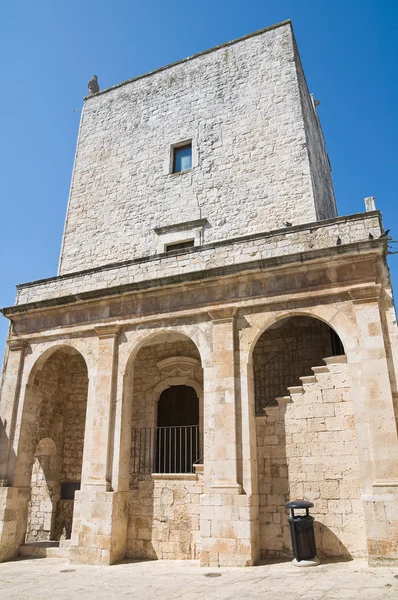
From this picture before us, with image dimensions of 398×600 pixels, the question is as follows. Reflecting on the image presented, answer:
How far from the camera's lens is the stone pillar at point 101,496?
882cm

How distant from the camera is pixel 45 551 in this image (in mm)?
9883

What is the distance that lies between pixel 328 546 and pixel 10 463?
6940 millimetres

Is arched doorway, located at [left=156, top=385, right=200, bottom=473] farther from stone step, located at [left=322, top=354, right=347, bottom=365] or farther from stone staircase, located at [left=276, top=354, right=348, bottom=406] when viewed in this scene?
stone step, located at [left=322, top=354, right=347, bottom=365]

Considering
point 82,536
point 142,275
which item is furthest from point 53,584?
point 142,275

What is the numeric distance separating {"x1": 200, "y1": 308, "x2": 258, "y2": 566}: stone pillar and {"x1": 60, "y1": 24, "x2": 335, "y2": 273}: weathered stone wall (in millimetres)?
4104

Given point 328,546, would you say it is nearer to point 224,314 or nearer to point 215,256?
point 224,314

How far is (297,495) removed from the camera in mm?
8141

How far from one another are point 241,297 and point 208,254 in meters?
1.41

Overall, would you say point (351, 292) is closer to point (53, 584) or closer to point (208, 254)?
point (208, 254)

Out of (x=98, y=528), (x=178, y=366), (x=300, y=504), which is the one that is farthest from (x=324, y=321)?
(x=98, y=528)

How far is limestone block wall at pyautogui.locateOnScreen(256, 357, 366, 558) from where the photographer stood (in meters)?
7.65

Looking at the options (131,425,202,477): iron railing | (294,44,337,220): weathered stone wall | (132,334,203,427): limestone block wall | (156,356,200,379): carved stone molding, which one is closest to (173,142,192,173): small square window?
(294,44,337,220): weathered stone wall

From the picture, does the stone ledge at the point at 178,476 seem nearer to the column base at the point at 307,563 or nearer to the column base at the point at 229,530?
the column base at the point at 229,530

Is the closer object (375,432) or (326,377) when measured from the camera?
(375,432)
